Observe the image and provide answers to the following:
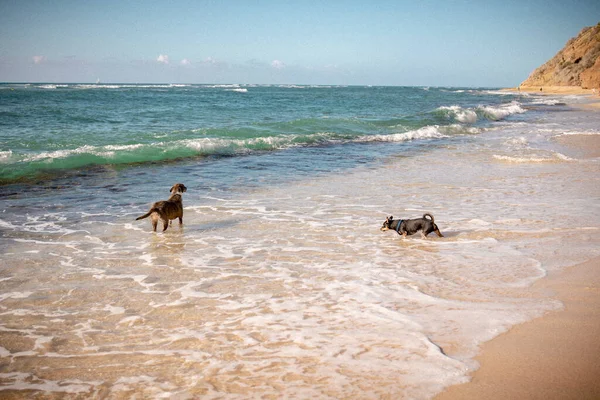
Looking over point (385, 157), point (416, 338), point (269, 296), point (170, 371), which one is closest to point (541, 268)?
point (416, 338)

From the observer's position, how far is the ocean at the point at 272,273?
10.6 feet

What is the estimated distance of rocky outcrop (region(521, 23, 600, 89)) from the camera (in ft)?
223

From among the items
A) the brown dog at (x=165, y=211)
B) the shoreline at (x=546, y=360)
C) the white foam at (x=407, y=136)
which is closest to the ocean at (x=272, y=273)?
the shoreline at (x=546, y=360)

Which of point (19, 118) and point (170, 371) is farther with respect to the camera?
point (19, 118)

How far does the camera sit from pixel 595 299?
425 centimetres

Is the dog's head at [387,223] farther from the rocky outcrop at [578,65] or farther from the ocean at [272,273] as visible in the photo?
the rocky outcrop at [578,65]

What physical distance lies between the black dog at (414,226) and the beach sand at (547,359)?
2.00 meters

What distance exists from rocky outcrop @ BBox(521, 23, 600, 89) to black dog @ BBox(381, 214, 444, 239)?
7442 centimetres

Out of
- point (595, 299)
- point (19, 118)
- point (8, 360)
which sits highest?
point (19, 118)

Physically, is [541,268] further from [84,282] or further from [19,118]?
[19,118]

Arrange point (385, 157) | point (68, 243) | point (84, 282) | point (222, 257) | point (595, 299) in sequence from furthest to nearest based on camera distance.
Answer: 1. point (385, 157)
2. point (68, 243)
3. point (222, 257)
4. point (84, 282)
5. point (595, 299)

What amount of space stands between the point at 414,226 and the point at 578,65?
9851 centimetres

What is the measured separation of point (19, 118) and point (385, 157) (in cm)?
2010

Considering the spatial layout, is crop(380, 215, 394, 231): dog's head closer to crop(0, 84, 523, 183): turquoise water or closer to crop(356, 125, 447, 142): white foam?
crop(0, 84, 523, 183): turquoise water
